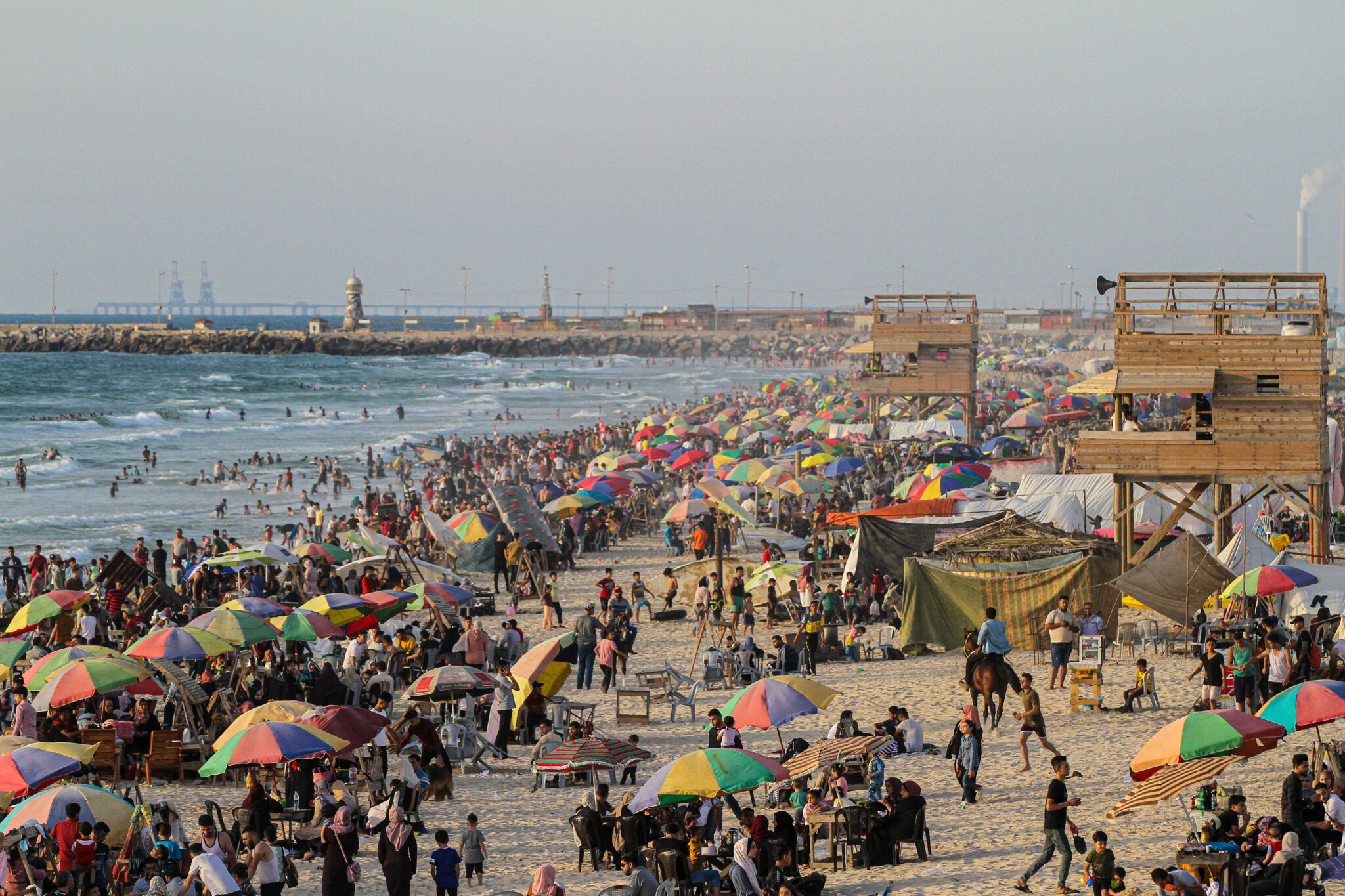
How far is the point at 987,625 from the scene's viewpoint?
622 inches

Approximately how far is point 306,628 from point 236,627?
0.89m

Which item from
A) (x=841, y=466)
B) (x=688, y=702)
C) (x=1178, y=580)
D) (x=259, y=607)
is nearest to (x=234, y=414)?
(x=841, y=466)

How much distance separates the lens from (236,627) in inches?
626

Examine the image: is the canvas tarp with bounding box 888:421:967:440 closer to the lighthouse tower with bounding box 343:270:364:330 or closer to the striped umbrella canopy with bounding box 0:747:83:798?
the striped umbrella canopy with bounding box 0:747:83:798

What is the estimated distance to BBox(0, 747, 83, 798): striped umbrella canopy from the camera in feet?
35.6

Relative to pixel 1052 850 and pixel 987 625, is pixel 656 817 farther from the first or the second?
pixel 987 625

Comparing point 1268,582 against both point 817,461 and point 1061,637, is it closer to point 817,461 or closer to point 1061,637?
point 1061,637

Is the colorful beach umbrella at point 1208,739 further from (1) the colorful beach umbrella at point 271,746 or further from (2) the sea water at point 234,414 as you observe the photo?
(2) the sea water at point 234,414

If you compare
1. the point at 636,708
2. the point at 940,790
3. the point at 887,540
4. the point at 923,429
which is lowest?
the point at 636,708

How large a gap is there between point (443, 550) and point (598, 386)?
7454 centimetres

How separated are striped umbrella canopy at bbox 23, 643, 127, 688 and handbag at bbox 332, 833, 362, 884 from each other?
511 cm

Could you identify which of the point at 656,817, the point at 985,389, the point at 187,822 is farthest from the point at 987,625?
the point at 985,389

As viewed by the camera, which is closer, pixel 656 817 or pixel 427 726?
pixel 656 817

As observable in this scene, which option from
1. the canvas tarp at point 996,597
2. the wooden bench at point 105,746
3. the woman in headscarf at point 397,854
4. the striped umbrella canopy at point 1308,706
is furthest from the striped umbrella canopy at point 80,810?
the canvas tarp at point 996,597
